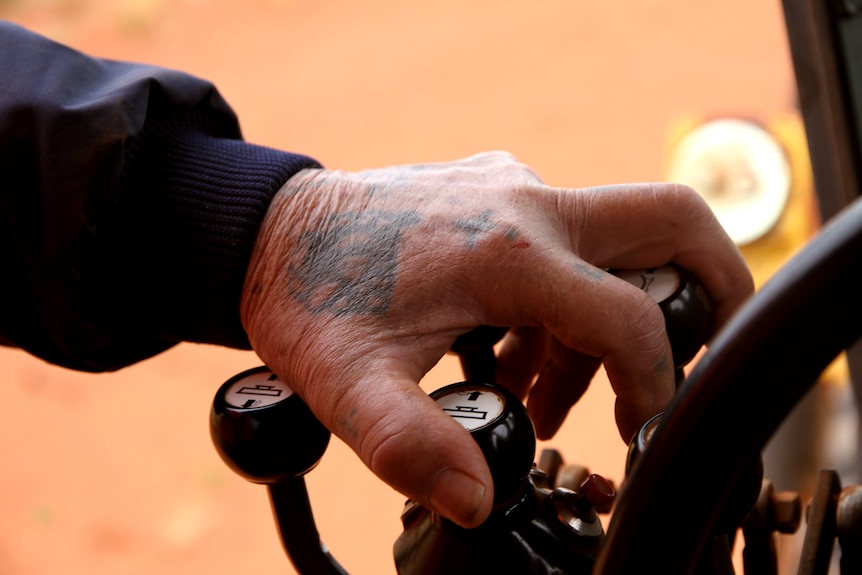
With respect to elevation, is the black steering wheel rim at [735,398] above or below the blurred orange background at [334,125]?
above

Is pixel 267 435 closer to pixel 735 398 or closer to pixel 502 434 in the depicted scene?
pixel 502 434

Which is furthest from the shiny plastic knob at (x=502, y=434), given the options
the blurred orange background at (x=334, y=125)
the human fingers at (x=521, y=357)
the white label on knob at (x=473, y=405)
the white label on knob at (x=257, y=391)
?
the blurred orange background at (x=334, y=125)

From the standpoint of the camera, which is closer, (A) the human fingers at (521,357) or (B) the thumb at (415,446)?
(B) the thumb at (415,446)

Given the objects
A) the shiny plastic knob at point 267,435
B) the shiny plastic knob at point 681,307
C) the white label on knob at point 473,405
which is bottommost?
the shiny plastic knob at point 267,435

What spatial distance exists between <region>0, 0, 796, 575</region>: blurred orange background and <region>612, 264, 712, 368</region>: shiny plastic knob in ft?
5.82

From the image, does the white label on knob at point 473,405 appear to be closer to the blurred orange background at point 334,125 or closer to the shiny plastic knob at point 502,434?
the shiny plastic knob at point 502,434

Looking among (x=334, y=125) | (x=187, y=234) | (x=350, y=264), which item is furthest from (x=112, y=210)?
(x=334, y=125)

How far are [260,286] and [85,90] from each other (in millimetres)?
202

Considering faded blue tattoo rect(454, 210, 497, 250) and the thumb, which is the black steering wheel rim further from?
faded blue tattoo rect(454, 210, 497, 250)

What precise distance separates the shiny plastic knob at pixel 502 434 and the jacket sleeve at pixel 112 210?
9.2 inches

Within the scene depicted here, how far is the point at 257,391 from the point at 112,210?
0.63 feet

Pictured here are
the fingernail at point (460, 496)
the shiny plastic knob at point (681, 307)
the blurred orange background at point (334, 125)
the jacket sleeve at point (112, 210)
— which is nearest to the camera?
the fingernail at point (460, 496)

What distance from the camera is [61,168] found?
585 millimetres

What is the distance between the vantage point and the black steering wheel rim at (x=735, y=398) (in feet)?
0.78
